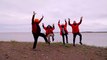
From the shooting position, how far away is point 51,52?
59.8 feet

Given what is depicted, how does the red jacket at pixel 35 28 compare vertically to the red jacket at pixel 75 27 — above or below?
above

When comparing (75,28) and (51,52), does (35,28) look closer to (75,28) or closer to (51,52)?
(51,52)

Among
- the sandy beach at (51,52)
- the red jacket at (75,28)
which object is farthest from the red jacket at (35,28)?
the red jacket at (75,28)

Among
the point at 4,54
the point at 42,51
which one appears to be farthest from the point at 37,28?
the point at 4,54

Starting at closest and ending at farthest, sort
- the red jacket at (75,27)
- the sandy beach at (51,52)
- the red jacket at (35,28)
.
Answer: the sandy beach at (51,52) → the red jacket at (35,28) → the red jacket at (75,27)

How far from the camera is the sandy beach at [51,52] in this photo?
16981 millimetres

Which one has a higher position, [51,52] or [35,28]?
[35,28]

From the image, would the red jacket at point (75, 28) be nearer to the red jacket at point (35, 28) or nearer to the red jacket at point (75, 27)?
the red jacket at point (75, 27)

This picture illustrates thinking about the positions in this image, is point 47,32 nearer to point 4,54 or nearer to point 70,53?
point 70,53

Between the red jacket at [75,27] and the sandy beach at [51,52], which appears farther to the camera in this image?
the red jacket at [75,27]

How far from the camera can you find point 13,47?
1892 cm

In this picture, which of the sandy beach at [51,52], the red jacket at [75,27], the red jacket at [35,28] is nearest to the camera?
the sandy beach at [51,52]

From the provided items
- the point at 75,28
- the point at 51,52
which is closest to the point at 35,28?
the point at 51,52

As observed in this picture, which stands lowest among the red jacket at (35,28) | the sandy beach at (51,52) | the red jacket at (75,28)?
the sandy beach at (51,52)
